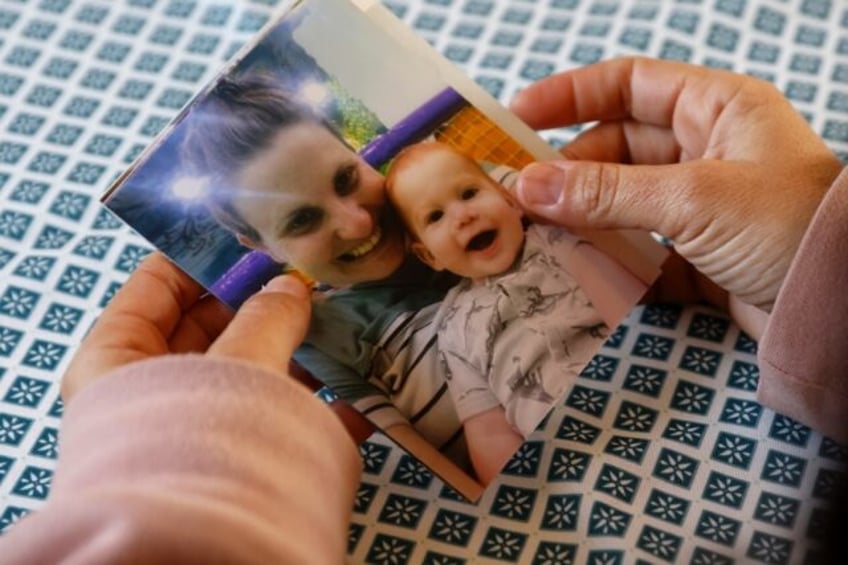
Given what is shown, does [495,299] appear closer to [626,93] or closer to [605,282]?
[605,282]

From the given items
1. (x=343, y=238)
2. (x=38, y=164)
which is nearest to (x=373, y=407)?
(x=343, y=238)

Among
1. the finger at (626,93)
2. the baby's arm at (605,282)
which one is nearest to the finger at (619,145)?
the finger at (626,93)

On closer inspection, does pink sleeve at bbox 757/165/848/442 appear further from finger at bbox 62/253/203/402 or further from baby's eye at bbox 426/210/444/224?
finger at bbox 62/253/203/402

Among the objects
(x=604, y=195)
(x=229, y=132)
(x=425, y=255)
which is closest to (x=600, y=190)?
(x=604, y=195)

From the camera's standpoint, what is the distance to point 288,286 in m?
0.73

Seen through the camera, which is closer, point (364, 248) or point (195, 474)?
point (195, 474)

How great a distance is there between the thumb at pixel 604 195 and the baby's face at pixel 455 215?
0.07 ft

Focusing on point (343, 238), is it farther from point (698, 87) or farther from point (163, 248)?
point (698, 87)

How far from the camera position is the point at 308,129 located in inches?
29.3

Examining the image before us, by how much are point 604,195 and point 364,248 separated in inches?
5.5

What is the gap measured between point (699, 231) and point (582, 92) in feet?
0.58

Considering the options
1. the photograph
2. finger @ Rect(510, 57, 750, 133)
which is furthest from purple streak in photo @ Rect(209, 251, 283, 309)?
finger @ Rect(510, 57, 750, 133)

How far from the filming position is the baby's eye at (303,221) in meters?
0.73

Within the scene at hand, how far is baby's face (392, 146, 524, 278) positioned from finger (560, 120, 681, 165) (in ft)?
0.44
